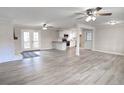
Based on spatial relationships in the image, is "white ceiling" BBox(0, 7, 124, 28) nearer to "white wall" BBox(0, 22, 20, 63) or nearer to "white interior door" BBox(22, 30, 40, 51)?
"white wall" BBox(0, 22, 20, 63)

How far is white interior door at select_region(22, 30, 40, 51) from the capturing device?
30.7 feet

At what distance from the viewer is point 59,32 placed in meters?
11.8

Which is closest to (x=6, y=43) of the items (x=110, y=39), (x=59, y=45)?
(x=59, y=45)

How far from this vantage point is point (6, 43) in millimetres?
5586

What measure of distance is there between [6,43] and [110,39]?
7.19 m

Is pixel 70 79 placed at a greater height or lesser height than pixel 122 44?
lesser

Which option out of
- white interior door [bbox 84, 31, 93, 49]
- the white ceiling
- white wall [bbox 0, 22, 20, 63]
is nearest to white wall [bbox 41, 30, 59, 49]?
white interior door [bbox 84, 31, 93, 49]

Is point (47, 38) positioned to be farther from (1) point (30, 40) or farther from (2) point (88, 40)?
(2) point (88, 40)

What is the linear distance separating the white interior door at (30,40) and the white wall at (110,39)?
5.43 m

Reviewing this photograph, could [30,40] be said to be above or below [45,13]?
below

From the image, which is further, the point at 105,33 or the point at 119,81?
the point at 105,33
